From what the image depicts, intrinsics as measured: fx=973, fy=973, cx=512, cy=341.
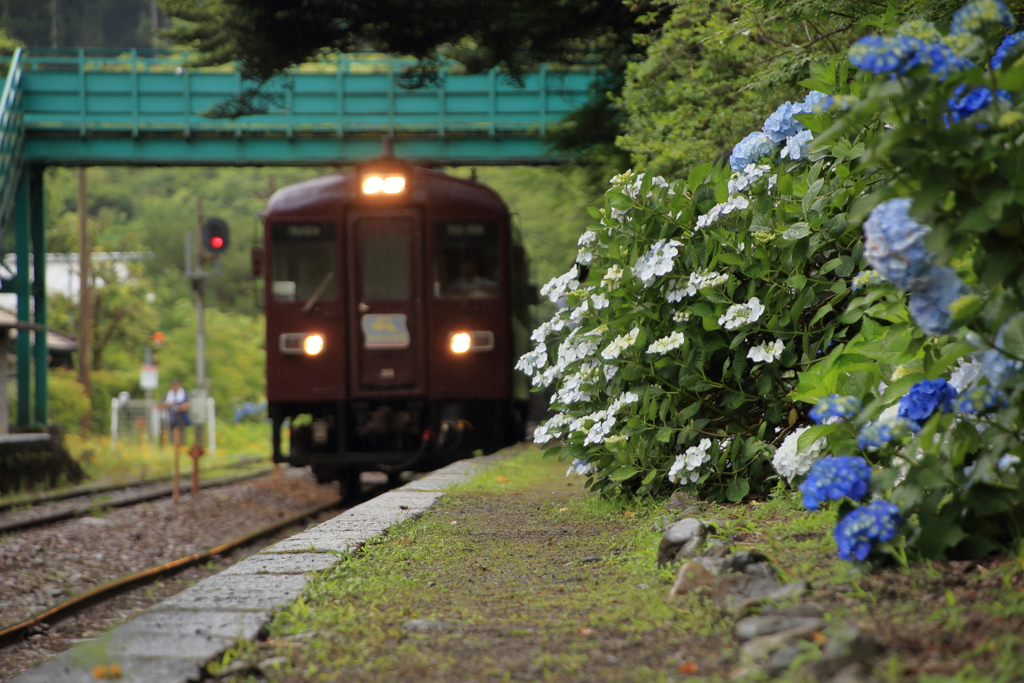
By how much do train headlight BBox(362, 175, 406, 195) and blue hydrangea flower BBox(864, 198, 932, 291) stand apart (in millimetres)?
7227

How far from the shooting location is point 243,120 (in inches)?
579

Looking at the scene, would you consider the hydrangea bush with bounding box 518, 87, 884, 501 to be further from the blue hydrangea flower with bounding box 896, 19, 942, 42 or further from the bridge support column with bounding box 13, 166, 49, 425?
the bridge support column with bounding box 13, 166, 49, 425

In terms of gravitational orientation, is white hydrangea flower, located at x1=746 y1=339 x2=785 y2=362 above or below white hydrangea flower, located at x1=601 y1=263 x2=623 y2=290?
below

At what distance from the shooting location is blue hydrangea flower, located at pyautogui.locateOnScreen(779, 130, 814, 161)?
13.5ft

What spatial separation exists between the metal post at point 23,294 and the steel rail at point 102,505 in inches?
129

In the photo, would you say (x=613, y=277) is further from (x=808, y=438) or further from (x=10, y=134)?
(x=10, y=134)

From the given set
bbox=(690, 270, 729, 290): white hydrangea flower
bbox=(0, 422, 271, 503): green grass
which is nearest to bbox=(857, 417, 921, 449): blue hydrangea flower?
bbox=(690, 270, 729, 290): white hydrangea flower

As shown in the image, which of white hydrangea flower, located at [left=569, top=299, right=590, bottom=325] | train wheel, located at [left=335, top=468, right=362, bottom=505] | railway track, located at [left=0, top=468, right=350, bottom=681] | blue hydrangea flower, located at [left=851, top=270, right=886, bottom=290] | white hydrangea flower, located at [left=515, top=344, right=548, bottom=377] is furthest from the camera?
train wheel, located at [left=335, top=468, right=362, bottom=505]

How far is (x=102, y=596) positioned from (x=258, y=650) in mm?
4488

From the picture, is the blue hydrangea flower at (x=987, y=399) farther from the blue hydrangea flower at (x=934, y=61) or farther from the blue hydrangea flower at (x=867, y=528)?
the blue hydrangea flower at (x=934, y=61)

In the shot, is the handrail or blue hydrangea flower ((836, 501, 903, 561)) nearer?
blue hydrangea flower ((836, 501, 903, 561))

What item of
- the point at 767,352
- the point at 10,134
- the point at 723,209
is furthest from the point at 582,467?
the point at 10,134

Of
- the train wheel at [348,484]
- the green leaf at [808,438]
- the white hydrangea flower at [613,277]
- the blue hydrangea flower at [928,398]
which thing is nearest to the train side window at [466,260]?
the train wheel at [348,484]

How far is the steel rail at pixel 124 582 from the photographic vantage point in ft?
17.5
